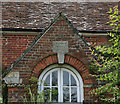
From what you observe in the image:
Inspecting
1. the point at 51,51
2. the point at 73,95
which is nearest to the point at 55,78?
the point at 73,95

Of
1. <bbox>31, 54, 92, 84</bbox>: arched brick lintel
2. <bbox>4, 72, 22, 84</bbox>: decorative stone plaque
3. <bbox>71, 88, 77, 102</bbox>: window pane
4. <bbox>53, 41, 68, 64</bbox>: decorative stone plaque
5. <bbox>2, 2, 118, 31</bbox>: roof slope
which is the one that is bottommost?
<bbox>71, 88, 77, 102</bbox>: window pane

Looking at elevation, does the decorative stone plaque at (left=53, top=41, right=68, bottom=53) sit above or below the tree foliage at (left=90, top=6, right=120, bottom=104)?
above

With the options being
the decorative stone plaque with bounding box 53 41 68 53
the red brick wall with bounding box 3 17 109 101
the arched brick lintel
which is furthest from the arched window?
the decorative stone plaque with bounding box 53 41 68 53

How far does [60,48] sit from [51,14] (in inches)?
124

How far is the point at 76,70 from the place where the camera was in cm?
751

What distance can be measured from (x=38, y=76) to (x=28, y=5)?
479cm

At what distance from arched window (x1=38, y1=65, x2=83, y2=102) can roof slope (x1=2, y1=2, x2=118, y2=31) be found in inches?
94.9

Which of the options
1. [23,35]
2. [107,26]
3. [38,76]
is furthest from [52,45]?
[107,26]

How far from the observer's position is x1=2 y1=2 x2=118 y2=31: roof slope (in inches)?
369

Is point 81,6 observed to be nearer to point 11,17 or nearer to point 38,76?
point 11,17

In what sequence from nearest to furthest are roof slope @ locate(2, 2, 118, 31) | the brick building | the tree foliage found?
the tree foliage, the brick building, roof slope @ locate(2, 2, 118, 31)

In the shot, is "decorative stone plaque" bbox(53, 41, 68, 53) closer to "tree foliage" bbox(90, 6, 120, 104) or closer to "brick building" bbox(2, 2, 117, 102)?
"brick building" bbox(2, 2, 117, 102)

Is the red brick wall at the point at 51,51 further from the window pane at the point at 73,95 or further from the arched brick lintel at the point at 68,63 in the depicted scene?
the window pane at the point at 73,95

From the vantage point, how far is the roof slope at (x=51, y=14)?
9367mm
